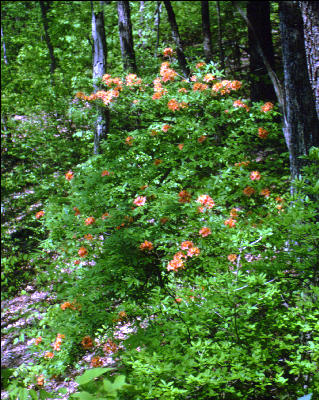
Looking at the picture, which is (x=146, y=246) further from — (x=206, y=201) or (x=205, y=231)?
(x=206, y=201)

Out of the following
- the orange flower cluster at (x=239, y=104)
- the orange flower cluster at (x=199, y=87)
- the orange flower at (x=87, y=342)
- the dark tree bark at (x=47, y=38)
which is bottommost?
the orange flower at (x=87, y=342)

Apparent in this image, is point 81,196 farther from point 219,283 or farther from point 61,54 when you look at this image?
point 61,54

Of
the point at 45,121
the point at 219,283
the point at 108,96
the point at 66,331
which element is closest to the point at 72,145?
the point at 45,121

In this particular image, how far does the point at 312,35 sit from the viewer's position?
3174mm

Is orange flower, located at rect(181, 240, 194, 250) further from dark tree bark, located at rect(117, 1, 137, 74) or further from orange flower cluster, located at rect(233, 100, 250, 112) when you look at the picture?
dark tree bark, located at rect(117, 1, 137, 74)

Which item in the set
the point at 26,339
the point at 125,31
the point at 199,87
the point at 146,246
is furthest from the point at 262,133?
the point at 26,339

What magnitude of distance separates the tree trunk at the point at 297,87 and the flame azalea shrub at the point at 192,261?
324mm

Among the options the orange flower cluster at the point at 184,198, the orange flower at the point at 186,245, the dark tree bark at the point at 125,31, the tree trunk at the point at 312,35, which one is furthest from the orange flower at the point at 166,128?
the dark tree bark at the point at 125,31

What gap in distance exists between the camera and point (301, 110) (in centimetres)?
354

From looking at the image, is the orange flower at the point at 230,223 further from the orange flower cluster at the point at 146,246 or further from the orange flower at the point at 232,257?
the orange flower cluster at the point at 146,246

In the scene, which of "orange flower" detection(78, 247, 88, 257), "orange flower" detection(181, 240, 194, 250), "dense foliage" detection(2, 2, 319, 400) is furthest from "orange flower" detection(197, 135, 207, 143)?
"orange flower" detection(78, 247, 88, 257)

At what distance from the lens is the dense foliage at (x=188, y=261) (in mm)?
2107

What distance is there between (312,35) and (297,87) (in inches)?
19.8

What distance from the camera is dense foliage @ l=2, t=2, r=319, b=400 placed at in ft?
6.91
